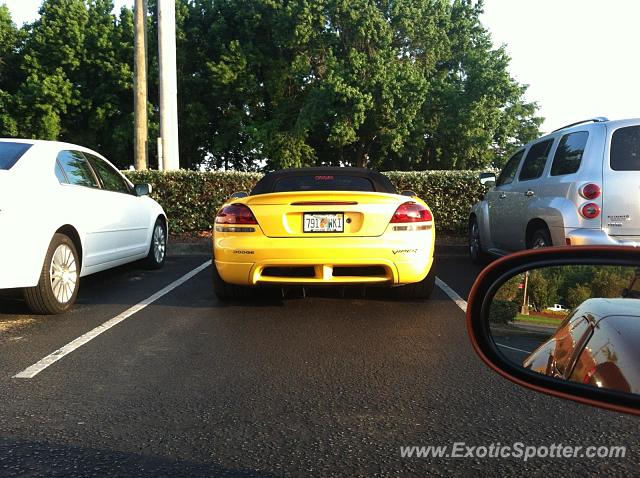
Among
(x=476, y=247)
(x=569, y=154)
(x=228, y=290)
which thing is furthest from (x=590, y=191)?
(x=476, y=247)

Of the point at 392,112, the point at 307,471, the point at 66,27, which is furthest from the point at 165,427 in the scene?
the point at 66,27

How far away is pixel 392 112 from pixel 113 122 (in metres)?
15.8

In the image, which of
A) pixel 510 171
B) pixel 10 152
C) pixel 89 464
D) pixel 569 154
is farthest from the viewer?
pixel 510 171

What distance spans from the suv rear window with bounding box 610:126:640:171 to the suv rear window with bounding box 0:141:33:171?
209 inches

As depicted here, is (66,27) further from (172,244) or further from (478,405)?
(478,405)

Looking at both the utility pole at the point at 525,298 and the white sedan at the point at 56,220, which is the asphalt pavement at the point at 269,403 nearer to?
the white sedan at the point at 56,220

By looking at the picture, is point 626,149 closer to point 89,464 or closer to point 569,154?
point 569,154

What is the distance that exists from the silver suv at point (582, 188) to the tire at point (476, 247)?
161cm

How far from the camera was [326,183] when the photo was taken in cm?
591

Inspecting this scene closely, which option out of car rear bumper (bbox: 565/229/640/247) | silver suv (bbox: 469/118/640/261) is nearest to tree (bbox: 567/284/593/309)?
silver suv (bbox: 469/118/640/261)

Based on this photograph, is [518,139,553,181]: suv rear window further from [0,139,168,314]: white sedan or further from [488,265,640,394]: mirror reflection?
[488,265,640,394]: mirror reflection

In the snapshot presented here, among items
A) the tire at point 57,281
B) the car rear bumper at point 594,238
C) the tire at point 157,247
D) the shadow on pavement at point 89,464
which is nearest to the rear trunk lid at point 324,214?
the car rear bumper at point 594,238

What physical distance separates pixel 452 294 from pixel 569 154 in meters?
1.86

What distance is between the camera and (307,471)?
7.38 ft
